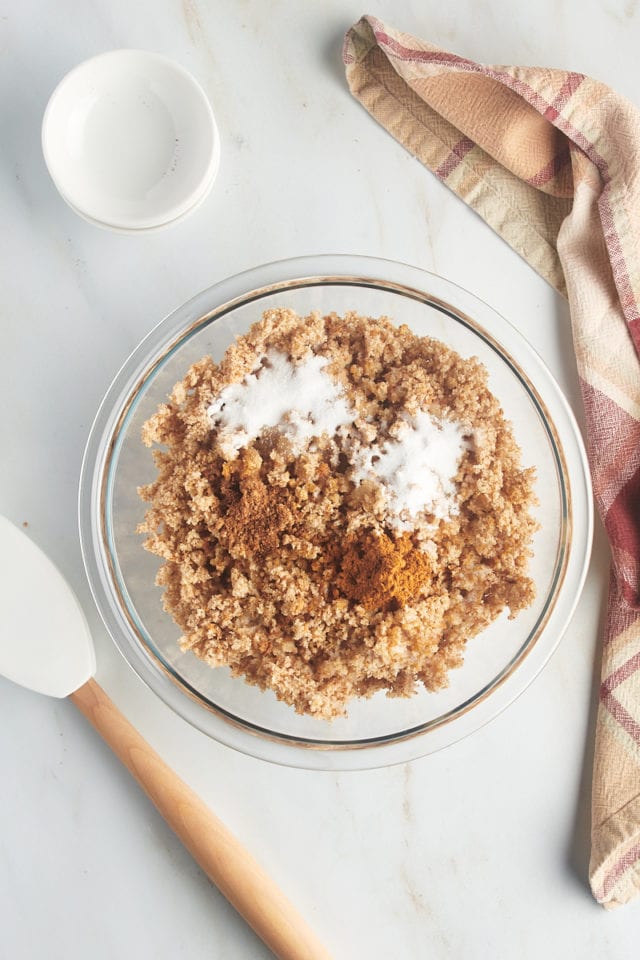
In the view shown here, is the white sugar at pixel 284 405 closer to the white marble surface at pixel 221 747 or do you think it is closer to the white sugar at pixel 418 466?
the white sugar at pixel 418 466

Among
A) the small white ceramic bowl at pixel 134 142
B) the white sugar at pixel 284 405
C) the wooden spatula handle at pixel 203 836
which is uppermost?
the small white ceramic bowl at pixel 134 142

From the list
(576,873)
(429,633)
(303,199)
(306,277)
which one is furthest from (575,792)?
(303,199)

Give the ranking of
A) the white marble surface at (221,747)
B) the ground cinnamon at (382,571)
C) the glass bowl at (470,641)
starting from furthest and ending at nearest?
the white marble surface at (221,747), the glass bowl at (470,641), the ground cinnamon at (382,571)

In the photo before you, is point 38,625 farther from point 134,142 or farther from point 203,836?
point 134,142

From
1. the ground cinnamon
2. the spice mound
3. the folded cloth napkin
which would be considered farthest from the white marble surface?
the ground cinnamon

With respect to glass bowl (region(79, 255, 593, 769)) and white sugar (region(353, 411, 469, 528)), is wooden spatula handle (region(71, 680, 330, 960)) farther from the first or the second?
white sugar (region(353, 411, 469, 528))

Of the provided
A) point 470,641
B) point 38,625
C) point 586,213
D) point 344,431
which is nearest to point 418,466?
point 344,431

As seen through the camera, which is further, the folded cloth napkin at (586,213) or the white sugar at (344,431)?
the folded cloth napkin at (586,213)

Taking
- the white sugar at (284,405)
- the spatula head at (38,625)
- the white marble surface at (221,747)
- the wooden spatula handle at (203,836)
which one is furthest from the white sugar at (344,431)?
the wooden spatula handle at (203,836)

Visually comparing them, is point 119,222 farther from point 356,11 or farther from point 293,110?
point 356,11
